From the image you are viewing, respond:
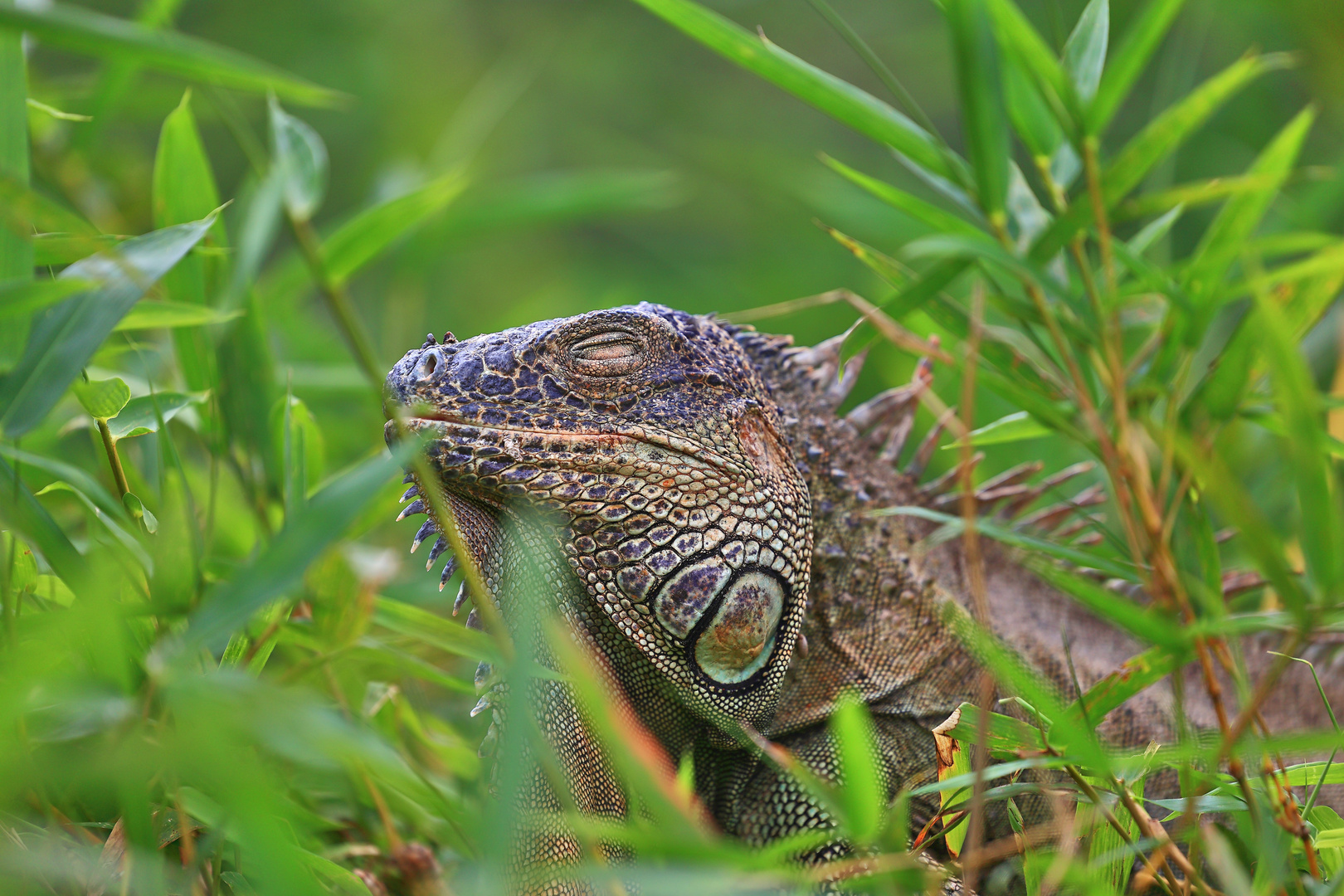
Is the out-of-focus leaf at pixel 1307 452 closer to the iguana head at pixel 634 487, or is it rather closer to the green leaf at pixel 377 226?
the iguana head at pixel 634 487

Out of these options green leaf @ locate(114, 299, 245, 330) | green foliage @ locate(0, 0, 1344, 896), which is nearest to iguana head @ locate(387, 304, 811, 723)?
green foliage @ locate(0, 0, 1344, 896)

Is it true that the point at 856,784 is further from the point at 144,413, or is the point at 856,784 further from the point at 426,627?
the point at 144,413

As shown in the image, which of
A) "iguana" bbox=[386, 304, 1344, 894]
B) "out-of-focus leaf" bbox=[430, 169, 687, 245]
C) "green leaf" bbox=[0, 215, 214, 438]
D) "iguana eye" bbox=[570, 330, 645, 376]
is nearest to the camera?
"green leaf" bbox=[0, 215, 214, 438]

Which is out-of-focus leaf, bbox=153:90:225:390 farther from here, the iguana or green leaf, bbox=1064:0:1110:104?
green leaf, bbox=1064:0:1110:104

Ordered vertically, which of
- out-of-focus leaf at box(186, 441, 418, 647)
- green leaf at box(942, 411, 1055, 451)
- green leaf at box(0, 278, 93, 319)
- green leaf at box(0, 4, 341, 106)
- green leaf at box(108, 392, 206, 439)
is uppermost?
green leaf at box(0, 4, 341, 106)

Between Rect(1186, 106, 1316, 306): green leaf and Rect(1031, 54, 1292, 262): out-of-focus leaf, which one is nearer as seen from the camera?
Rect(1031, 54, 1292, 262): out-of-focus leaf

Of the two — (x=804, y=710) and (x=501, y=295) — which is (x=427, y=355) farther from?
(x=501, y=295)

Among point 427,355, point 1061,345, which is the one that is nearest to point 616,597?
point 427,355
